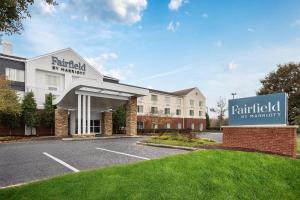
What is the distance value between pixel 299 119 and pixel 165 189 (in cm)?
3404

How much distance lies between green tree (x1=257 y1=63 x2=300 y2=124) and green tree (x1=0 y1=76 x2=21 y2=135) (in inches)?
1584

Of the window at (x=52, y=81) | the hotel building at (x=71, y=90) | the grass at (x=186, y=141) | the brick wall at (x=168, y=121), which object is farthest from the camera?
the brick wall at (x=168, y=121)

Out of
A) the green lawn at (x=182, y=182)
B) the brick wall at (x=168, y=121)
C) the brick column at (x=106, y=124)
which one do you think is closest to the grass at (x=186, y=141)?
the green lawn at (x=182, y=182)

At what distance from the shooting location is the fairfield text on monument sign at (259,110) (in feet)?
33.9

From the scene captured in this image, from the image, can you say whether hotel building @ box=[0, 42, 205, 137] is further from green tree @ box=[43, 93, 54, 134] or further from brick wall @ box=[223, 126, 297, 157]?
brick wall @ box=[223, 126, 297, 157]

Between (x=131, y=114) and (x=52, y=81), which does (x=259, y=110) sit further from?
(x=52, y=81)

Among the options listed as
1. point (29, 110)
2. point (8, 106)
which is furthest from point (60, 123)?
point (8, 106)

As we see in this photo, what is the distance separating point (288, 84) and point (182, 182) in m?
46.2

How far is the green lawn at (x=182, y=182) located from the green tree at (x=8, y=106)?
20264 millimetres

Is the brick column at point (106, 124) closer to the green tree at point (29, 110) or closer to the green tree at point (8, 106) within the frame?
the green tree at point (29, 110)

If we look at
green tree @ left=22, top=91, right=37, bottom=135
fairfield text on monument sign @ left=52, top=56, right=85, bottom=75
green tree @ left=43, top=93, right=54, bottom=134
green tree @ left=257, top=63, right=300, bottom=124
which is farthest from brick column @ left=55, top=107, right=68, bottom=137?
green tree @ left=257, top=63, right=300, bottom=124

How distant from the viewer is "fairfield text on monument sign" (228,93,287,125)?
33.9 ft

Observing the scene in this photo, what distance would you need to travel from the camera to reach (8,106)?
82.7 ft

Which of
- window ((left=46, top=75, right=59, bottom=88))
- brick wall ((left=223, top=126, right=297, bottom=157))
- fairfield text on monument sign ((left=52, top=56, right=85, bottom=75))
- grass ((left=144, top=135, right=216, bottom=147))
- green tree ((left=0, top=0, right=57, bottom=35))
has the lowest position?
grass ((left=144, top=135, right=216, bottom=147))
